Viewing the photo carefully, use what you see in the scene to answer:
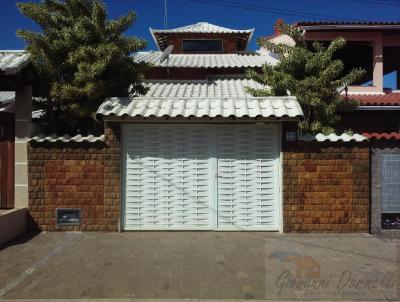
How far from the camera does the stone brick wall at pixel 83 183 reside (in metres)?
7.73

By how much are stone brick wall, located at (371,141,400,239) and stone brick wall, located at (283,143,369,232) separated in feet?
0.44

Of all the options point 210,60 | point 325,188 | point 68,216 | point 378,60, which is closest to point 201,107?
point 325,188

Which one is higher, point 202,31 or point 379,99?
point 202,31

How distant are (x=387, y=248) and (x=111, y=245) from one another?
195 inches

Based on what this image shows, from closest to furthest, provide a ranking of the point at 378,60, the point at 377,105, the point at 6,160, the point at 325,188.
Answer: the point at 325,188
the point at 6,160
the point at 377,105
the point at 378,60

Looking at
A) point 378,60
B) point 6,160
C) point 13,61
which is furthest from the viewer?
point 378,60

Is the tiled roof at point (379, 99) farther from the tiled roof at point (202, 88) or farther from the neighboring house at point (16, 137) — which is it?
the neighboring house at point (16, 137)

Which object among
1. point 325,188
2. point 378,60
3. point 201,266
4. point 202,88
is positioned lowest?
point 201,266

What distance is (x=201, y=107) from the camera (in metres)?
7.89

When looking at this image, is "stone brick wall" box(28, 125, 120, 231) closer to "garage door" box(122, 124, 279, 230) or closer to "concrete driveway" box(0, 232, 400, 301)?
"garage door" box(122, 124, 279, 230)

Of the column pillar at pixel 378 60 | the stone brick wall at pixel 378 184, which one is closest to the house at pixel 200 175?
the stone brick wall at pixel 378 184

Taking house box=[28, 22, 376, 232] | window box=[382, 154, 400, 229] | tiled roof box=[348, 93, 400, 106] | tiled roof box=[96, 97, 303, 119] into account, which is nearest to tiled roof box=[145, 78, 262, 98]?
tiled roof box=[96, 97, 303, 119]

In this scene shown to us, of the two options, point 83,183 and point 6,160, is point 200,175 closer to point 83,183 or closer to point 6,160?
point 83,183

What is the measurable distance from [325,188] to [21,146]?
636cm
